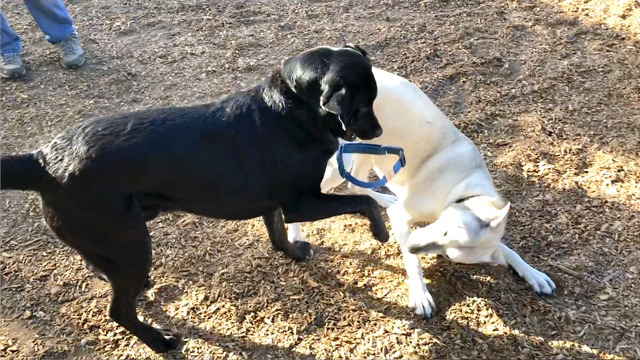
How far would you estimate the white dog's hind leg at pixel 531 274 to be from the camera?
3.36m

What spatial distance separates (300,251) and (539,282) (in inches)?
54.9

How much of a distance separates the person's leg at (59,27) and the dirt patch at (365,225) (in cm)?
16

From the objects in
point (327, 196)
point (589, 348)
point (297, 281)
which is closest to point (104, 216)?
point (327, 196)

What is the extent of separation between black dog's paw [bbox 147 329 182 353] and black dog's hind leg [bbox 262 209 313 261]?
0.80m

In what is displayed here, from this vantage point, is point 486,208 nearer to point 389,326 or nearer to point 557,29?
point 389,326

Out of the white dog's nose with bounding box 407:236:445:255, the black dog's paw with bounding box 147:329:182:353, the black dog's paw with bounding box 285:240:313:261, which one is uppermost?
the white dog's nose with bounding box 407:236:445:255

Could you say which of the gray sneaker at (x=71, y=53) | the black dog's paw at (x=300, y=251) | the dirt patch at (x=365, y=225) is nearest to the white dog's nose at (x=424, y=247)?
the dirt patch at (x=365, y=225)

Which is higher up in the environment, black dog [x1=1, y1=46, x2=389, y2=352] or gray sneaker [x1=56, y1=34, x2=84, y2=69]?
black dog [x1=1, y1=46, x2=389, y2=352]

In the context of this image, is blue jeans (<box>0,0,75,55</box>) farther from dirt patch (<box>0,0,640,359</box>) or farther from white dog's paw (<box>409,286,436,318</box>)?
white dog's paw (<box>409,286,436,318</box>)

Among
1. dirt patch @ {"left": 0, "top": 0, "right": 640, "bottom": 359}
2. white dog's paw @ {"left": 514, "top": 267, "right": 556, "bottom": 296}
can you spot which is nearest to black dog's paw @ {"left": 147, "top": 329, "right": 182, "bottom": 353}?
dirt patch @ {"left": 0, "top": 0, "right": 640, "bottom": 359}

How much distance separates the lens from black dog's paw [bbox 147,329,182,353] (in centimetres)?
316

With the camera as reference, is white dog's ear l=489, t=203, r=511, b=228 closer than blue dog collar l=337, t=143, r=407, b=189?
Yes

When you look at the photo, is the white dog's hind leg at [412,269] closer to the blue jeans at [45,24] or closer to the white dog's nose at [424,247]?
the white dog's nose at [424,247]

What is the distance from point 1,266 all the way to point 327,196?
88.2 inches
